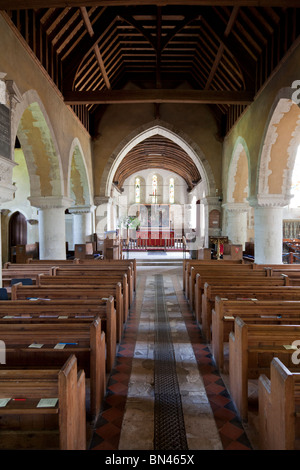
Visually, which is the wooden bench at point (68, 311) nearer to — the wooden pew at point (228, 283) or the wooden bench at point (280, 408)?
the wooden pew at point (228, 283)

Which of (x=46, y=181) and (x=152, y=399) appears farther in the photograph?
(x=46, y=181)

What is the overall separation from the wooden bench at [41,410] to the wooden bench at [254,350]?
1.24 metres

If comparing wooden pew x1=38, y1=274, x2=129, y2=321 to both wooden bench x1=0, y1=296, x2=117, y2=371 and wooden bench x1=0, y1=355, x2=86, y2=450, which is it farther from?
wooden bench x1=0, y1=355, x2=86, y2=450

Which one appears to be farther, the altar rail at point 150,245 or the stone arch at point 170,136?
the altar rail at point 150,245

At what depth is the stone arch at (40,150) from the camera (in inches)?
264

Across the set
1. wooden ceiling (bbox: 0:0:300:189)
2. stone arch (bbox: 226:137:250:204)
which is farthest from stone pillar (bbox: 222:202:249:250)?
wooden ceiling (bbox: 0:0:300:189)

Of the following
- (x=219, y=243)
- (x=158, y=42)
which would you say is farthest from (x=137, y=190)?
(x=158, y=42)

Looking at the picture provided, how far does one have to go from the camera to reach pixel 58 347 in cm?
238

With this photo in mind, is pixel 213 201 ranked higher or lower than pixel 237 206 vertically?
higher

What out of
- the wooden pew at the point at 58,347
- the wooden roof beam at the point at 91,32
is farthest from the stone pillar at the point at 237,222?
the wooden pew at the point at 58,347

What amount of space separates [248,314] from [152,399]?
3.84 feet

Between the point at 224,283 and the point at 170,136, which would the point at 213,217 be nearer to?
the point at 170,136
